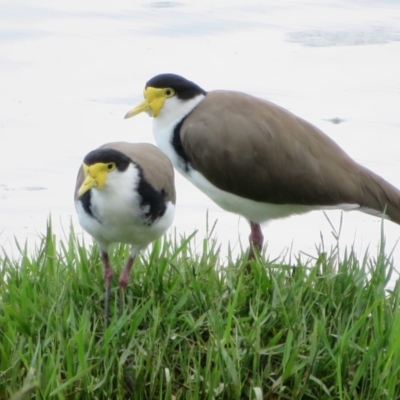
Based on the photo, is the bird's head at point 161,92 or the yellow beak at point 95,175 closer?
the yellow beak at point 95,175

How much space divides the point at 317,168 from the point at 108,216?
51.2 inches

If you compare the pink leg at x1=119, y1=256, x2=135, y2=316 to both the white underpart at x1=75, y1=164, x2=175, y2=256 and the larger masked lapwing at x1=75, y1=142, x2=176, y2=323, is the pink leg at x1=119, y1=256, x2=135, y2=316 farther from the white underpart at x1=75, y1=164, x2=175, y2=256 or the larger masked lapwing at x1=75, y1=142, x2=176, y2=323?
the white underpart at x1=75, y1=164, x2=175, y2=256

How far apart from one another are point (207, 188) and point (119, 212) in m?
0.98

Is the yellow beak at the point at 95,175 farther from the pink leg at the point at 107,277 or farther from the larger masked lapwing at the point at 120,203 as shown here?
the pink leg at the point at 107,277

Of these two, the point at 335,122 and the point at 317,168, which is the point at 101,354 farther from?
the point at 335,122

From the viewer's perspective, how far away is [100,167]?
508 centimetres

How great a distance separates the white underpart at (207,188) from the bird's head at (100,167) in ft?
3.09

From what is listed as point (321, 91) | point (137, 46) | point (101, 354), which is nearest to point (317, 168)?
point (101, 354)

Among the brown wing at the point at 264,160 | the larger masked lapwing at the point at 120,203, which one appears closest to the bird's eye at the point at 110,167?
the larger masked lapwing at the point at 120,203

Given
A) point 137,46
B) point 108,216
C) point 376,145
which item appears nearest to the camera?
point 108,216

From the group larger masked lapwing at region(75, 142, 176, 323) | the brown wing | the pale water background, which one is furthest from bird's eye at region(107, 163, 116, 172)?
the pale water background

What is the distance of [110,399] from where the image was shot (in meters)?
4.57

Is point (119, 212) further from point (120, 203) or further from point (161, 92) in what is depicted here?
point (161, 92)

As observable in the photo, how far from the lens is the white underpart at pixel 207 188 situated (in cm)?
605
